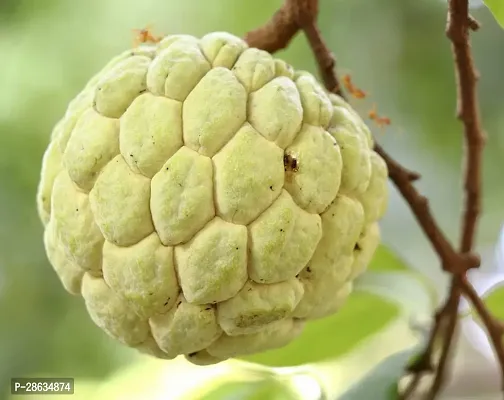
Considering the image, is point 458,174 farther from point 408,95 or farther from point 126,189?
point 126,189

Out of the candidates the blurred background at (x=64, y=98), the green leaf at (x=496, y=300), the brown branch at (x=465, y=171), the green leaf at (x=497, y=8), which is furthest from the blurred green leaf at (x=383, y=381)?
the green leaf at (x=497, y=8)

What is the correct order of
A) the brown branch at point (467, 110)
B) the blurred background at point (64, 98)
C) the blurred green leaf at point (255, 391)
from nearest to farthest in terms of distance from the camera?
the brown branch at point (467, 110) < the blurred green leaf at point (255, 391) < the blurred background at point (64, 98)

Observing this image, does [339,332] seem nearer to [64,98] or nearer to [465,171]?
[465,171]

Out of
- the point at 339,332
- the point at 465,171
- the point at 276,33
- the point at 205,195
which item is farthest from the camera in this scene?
the point at 339,332

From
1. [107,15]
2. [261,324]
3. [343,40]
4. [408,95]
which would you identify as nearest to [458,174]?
[408,95]

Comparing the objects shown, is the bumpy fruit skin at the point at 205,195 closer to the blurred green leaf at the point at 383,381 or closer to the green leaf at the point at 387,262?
the blurred green leaf at the point at 383,381

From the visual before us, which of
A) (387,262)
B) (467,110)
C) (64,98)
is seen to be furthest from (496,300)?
(64,98)
